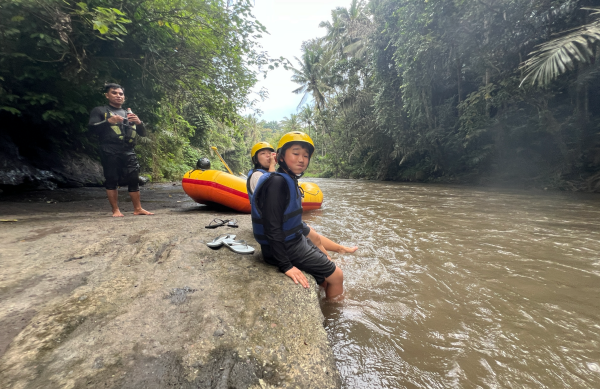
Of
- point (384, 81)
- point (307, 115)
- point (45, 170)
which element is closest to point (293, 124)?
point (307, 115)

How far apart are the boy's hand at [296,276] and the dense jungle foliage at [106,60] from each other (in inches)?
140

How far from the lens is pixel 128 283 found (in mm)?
1837

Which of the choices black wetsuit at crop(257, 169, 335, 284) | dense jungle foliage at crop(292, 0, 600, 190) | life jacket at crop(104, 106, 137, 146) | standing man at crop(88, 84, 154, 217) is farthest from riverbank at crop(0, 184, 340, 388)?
dense jungle foliage at crop(292, 0, 600, 190)

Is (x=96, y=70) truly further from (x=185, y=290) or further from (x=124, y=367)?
(x=124, y=367)

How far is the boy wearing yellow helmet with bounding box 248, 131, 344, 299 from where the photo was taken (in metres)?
2.11

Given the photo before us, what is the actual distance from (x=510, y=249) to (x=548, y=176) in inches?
386

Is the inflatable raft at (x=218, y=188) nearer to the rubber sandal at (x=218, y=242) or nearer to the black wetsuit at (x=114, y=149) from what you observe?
the black wetsuit at (x=114, y=149)

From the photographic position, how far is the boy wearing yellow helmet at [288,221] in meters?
2.11

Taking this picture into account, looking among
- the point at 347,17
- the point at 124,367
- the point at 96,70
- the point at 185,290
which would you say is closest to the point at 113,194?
the point at 96,70

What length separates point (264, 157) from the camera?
151 inches

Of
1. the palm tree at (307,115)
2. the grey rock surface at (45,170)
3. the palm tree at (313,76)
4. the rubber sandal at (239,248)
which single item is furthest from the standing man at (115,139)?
the palm tree at (307,115)

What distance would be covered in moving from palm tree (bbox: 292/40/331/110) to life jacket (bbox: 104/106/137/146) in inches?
1092

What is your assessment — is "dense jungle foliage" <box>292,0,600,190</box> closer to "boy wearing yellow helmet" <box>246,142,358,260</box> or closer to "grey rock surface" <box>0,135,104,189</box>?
"boy wearing yellow helmet" <box>246,142,358,260</box>

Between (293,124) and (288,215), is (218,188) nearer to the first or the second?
(288,215)
